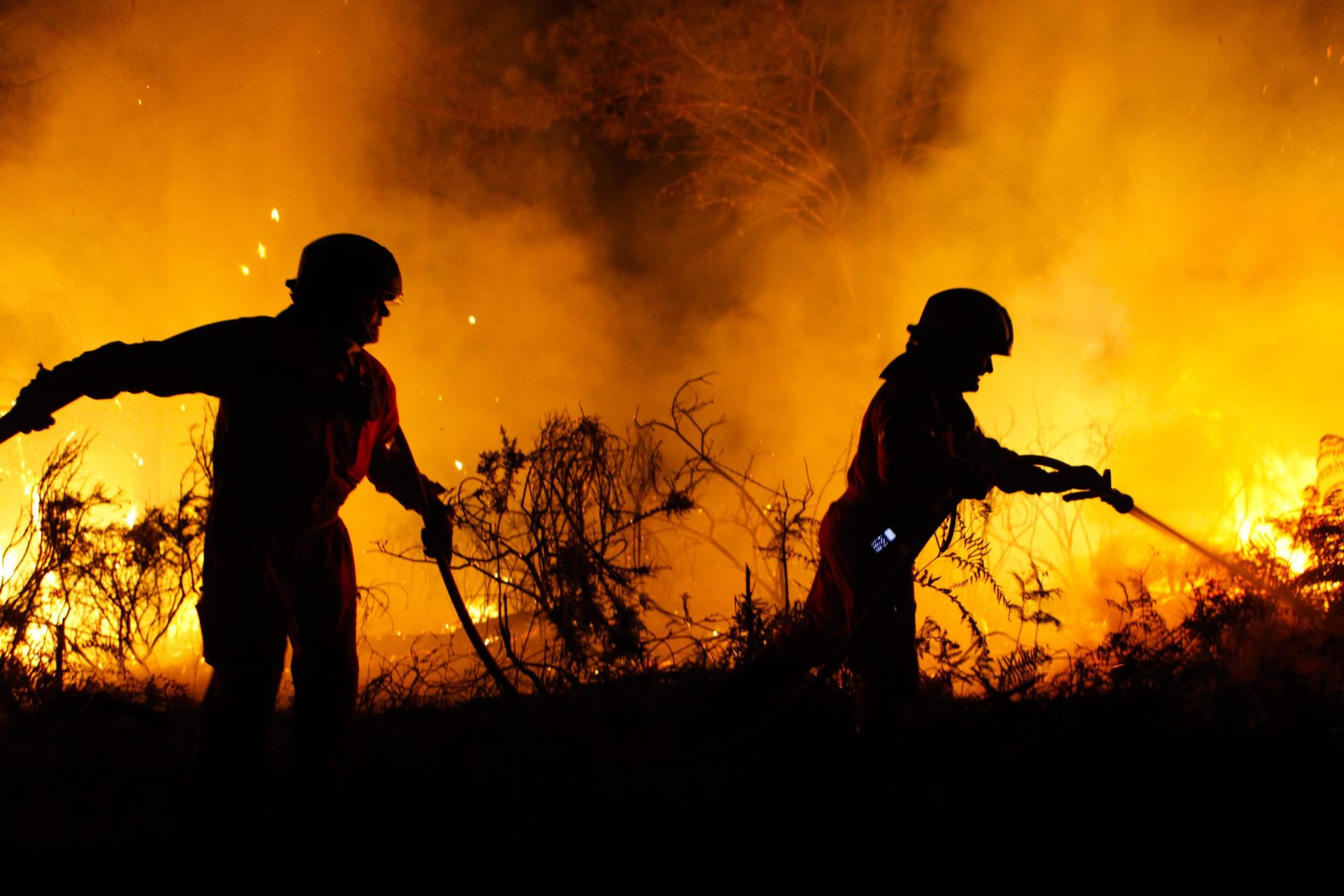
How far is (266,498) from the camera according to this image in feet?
9.21

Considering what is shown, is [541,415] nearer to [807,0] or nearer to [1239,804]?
[807,0]

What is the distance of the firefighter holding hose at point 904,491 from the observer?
315 centimetres

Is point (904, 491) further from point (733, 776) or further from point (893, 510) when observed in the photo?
point (733, 776)

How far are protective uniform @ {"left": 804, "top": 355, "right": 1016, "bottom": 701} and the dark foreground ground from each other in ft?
1.15

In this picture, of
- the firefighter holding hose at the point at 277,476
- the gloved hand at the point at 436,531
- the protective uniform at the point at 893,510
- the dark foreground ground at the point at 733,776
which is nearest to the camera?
the firefighter holding hose at the point at 277,476

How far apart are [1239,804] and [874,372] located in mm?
8309

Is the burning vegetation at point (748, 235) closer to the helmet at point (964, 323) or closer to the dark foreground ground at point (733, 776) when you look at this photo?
the dark foreground ground at point (733, 776)

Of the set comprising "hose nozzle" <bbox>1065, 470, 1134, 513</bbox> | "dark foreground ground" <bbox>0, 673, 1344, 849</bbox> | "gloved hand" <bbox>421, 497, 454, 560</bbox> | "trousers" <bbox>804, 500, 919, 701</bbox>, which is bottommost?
"dark foreground ground" <bbox>0, 673, 1344, 849</bbox>

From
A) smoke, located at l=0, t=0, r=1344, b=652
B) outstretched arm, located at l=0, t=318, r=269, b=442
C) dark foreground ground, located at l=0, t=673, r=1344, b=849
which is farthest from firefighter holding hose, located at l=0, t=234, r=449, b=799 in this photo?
smoke, located at l=0, t=0, r=1344, b=652

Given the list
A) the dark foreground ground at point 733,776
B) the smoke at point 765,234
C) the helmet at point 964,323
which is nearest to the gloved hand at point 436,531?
the dark foreground ground at point 733,776

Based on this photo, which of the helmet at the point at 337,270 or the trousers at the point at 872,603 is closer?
the helmet at the point at 337,270

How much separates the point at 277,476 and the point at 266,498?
3.3 inches

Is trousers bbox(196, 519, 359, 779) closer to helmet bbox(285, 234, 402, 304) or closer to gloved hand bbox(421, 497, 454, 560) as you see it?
gloved hand bbox(421, 497, 454, 560)

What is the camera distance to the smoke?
28.7 ft
